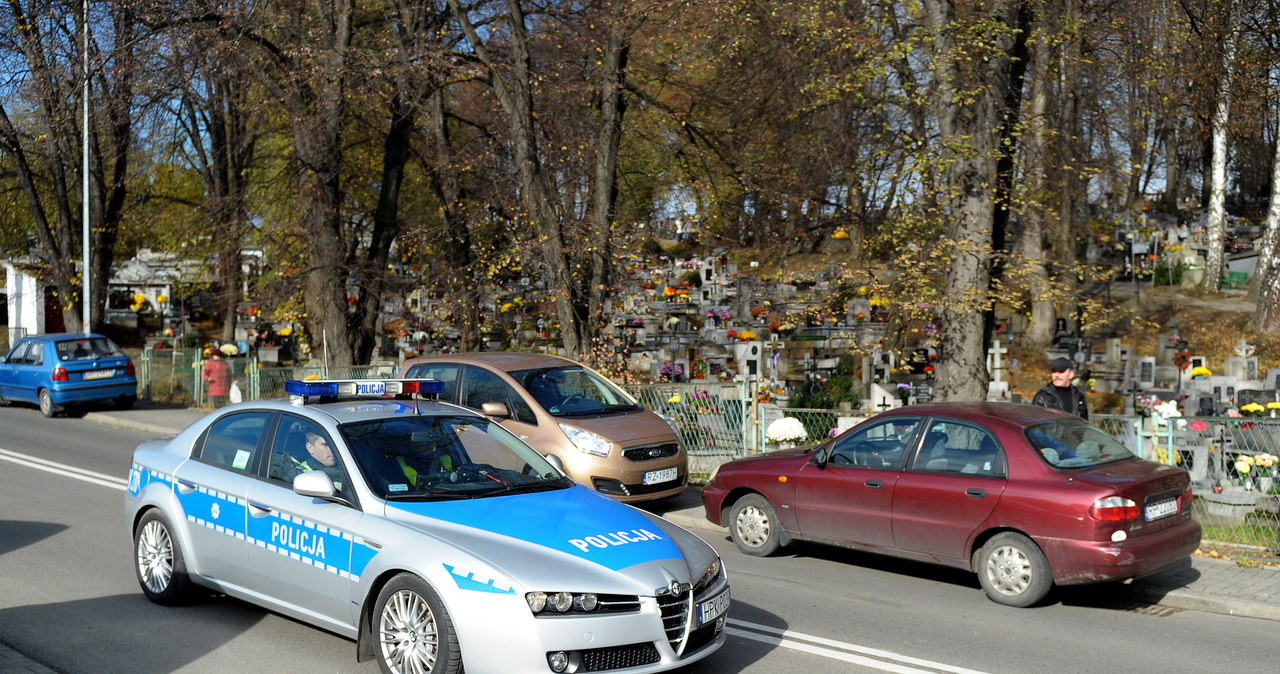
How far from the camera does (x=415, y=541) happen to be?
5.46m

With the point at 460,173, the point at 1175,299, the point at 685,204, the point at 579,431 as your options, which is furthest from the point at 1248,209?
the point at 579,431

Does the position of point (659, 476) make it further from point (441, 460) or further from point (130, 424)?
point (130, 424)

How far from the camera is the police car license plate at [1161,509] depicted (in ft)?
24.8

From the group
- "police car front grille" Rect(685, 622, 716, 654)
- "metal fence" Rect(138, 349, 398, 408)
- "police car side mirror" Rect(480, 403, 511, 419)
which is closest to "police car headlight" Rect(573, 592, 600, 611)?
"police car front grille" Rect(685, 622, 716, 654)

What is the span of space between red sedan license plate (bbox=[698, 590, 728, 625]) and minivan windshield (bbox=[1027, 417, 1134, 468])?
3.20m

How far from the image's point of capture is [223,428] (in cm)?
705

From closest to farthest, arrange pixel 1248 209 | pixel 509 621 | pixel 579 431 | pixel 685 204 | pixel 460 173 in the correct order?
pixel 509 621 → pixel 579 431 → pixel 460 173 → pixel 685 204 → pixel 1248 209

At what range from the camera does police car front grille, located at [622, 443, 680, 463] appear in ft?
35.6

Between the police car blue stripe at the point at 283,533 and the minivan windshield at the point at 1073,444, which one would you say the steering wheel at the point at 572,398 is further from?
the minivan windshield at the point at 1073,444

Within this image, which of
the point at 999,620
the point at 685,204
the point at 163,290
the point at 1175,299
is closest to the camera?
the point at 999,620

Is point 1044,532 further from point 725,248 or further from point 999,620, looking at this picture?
point 725,248

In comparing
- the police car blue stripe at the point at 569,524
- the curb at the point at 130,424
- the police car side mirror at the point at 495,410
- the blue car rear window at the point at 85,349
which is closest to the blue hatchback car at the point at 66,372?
the blue car rear window at the point at 85,349

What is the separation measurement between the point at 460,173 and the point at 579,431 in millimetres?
11528

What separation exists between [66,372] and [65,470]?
8442 millimetres
